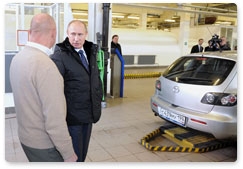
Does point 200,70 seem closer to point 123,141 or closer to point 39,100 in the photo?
point 123,141

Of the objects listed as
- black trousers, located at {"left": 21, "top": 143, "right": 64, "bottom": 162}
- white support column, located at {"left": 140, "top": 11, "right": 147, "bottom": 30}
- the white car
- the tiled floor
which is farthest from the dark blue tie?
white support column, located at {"left": 140, "top": 11, "right": 147, "bottom": 30}

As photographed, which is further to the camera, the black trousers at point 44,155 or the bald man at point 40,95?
the black trousers at point 44,155

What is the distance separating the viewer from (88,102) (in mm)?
1822

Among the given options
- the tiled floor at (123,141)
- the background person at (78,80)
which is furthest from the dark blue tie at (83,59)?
the tiled floor at (123,141)

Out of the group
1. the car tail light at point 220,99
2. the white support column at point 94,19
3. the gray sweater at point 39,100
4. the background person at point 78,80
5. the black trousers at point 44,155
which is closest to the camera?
the gray sweater at point 39,100

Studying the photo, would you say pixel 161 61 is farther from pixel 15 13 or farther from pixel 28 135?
pixel 28 135

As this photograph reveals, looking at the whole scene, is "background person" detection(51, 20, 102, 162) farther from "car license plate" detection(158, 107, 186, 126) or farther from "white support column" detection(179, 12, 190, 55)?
"white support column" detection(179, 12, 190, 55)

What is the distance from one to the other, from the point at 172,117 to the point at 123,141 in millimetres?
698

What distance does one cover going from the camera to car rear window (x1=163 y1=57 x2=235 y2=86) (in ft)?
8.88

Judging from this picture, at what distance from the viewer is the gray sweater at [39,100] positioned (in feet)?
4.25

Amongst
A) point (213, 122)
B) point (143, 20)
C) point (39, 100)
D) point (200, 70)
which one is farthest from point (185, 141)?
point (143, 20)

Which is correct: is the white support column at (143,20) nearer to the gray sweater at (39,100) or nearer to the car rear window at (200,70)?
the car rear window at (200,70)

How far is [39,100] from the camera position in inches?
51.9

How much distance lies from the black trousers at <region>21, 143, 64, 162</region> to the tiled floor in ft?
3.80
